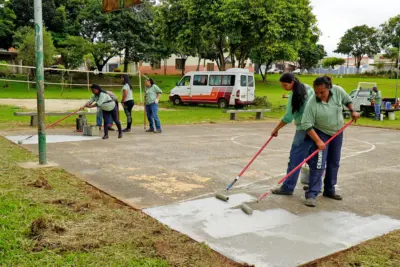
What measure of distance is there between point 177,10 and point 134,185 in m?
18.4

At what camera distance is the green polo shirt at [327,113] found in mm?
4992

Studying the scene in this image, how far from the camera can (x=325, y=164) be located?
17.3 feet

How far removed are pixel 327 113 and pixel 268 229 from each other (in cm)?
176

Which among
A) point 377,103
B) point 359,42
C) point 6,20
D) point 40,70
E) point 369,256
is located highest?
point 359,42

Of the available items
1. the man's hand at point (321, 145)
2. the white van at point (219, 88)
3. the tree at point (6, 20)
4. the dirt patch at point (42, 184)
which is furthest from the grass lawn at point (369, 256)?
the tree at point (6, 20)

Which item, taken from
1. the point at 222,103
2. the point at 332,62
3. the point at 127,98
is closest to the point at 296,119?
the point at 127,98

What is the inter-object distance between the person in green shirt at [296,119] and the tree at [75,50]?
31624 mm

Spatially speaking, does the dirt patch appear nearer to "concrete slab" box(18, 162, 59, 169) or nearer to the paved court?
the paved court

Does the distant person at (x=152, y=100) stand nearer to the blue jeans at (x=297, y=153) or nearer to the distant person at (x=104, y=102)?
the distant person at (x=104, y=102)

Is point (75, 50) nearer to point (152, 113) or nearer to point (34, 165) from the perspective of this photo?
point (152, 113)

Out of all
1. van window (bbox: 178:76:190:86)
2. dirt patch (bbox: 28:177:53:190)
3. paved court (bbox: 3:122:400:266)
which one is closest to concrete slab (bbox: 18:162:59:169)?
paved court (bbox: 3:122:400:266)

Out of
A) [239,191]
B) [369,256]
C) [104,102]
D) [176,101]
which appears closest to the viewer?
[369,256]

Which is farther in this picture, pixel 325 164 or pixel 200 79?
pixel 200 79

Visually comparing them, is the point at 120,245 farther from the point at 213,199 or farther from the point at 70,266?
the point at 213,199
